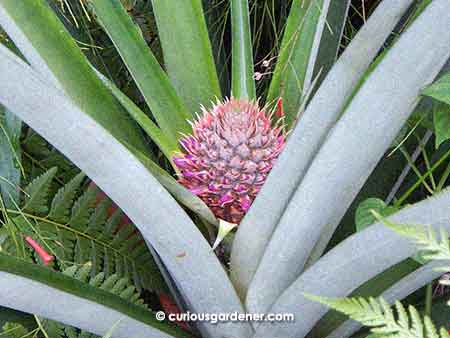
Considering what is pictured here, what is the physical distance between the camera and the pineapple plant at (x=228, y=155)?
41cm

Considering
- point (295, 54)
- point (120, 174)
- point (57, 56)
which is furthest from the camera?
point (295, 54)

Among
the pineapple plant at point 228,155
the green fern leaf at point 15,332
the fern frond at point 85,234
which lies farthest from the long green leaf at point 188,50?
the green fern leaf at point 15,332

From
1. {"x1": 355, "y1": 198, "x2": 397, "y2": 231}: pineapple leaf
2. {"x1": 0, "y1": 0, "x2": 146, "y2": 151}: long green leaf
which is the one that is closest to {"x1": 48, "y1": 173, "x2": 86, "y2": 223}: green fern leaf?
{"x1": 0, "y1": 0, "x2": 146, "y2": 151}: long green leaf

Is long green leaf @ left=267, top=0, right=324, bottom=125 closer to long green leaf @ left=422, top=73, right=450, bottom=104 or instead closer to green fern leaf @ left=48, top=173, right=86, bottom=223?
long green leaf @ left=422, top=73, right=450, bottom=104

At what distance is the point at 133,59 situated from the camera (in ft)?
1.92

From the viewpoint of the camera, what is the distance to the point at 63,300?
1.49ft

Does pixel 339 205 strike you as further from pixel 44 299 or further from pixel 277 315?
pixel 44 299

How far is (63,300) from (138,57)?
0.27 meters

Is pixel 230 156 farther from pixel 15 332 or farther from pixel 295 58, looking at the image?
pixel 15 332

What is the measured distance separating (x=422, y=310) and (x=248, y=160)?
10.0 inches

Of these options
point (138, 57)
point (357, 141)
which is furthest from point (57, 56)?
point (357, 141)

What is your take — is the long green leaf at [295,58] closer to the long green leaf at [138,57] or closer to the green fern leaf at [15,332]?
the long green leaf at [138,57]

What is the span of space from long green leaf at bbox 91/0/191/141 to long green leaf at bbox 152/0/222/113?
0.05m

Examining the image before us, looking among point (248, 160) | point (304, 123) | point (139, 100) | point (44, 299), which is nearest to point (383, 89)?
point (304, 123)
